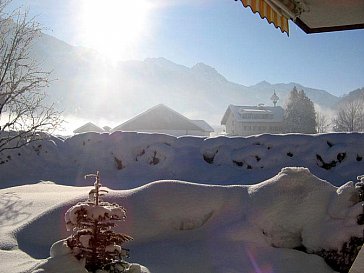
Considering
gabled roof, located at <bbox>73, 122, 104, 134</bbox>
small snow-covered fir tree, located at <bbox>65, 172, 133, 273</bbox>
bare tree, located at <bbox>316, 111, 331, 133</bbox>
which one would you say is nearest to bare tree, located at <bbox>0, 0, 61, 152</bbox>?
small snow-covered fir tree, located at <bbox>65, 172, 133, 273</bbox>

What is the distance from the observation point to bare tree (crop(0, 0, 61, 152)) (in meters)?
13.4

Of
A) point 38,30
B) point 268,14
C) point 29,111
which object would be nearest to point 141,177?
point 29,111

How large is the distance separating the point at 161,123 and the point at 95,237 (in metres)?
35.4

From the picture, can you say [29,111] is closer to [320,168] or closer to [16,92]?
[16,92]

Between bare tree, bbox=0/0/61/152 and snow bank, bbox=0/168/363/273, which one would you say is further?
bare tree, bbox=0/0/61/152

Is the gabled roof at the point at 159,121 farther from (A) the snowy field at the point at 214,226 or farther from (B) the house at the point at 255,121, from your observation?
(A) the snowy field at the point at 214,226

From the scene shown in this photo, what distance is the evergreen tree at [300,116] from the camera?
161ft

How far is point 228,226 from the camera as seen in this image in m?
7.23

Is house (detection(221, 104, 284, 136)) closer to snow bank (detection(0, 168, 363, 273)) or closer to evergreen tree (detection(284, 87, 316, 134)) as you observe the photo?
evergreen tree (detection(284, 87, 316, 134))

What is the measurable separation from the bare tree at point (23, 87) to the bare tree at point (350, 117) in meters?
48.2

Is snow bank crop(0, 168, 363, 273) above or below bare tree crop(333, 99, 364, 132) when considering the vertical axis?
below

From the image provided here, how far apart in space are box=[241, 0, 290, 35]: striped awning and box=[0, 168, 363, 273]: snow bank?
3.53 meters

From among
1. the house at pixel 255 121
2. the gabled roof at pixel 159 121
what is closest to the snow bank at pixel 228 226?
the gabled roof at pixel 159 121

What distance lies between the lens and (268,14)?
4.28 m
